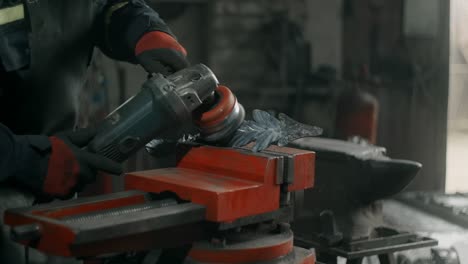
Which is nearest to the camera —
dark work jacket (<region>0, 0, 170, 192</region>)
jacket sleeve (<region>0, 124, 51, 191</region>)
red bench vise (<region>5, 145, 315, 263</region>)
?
red bench vise (<region>5, 145, 315, 263</region>)

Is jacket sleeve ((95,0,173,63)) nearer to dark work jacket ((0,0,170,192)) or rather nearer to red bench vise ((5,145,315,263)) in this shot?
dark work jacket ((0,0,170,192))

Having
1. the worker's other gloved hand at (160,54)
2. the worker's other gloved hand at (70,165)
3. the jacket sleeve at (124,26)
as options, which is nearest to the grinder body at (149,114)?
the worker's other gloved hand at (70,165)

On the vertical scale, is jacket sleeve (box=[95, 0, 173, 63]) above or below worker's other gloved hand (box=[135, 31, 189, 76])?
above

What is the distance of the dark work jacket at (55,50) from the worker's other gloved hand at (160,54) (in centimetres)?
6

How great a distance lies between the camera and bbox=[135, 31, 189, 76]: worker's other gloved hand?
5.84 ft

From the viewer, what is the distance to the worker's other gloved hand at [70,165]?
55.6 inches

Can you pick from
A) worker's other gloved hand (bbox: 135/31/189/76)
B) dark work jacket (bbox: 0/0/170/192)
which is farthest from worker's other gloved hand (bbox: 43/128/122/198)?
worker's other gloved hand (bbox: 135/31/189/76)

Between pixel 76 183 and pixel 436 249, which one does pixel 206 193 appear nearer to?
pixel 76 183

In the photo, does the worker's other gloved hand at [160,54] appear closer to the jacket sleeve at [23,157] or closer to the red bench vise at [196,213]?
the red bench vise at [196,213]

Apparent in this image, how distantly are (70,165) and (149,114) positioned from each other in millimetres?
216

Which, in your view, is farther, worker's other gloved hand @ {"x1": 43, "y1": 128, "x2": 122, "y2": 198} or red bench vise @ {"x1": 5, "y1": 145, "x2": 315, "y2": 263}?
worker's other gloved hand @ {"x1": 43, "y1": 128, "x2": 122, "y2": 198}

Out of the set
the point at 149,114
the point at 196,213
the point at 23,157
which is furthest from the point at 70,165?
the point at 196,213

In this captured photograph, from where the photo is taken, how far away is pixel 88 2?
190 centimetres

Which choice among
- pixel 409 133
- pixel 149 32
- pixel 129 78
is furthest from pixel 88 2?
pixel 409 133
